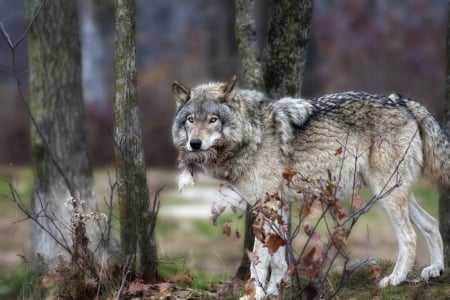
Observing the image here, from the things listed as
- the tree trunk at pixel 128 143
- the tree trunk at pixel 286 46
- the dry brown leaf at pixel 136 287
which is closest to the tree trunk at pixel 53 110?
the tree trunk at pixel 128 143

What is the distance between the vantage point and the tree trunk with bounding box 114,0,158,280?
6160mm

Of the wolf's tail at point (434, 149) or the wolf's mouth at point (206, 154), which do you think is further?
the wolf's tail at point (434, 149)

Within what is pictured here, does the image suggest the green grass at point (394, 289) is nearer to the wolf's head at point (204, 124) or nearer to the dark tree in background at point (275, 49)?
the dark tree in background at point (275, 49)

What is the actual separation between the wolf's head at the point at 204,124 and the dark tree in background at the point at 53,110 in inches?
99.5

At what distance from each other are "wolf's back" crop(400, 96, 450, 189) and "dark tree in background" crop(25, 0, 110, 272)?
3946 mm

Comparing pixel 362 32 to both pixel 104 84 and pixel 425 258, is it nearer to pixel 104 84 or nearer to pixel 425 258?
pixel 104 84

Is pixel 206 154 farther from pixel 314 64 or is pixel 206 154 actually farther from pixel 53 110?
pixel 314 64

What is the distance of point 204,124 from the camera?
21.0 ft

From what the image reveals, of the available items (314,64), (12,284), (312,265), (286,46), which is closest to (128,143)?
(286,46)

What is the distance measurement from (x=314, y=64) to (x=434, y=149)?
21.8 meters

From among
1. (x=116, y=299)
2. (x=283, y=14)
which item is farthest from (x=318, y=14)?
(x=116, y=299)

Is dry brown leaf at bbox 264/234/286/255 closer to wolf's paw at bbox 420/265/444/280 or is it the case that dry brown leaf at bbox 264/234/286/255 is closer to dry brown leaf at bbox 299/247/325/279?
dry brown leaf at bbox 299/247/325/279

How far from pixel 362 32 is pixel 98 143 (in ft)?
37.7

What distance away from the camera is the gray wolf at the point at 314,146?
21.1ft
